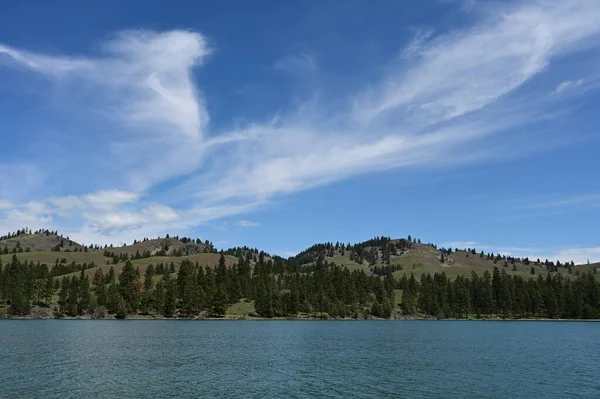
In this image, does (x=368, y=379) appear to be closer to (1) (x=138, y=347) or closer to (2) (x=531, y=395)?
(2) (x=531, y=395)

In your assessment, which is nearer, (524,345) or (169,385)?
(169,385)

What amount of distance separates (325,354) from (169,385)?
3933cm

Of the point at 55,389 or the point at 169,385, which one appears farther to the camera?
the point at 169,385

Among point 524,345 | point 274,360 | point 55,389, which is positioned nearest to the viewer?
point 55,389

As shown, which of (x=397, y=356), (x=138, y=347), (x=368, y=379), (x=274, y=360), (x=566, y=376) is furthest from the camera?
(x=138, y=347)

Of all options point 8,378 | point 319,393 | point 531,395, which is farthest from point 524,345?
point 8,378

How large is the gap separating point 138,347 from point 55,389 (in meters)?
46.1

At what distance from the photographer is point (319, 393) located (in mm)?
51250

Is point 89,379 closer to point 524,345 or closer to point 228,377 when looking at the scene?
point 228,377

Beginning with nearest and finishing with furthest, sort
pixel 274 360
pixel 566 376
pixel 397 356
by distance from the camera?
pixel 566 376 < pixel 274 360 < pixel 397 356

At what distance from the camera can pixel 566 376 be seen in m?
65.2

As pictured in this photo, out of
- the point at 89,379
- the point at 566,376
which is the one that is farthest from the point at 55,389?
the point at 566,376

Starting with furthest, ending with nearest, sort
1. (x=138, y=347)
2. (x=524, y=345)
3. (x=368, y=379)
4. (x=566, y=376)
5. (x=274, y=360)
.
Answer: (x=524, y=345), (x=138, y=347), (x=274, y=360), (x=566, y=376), (x=368, y=379)

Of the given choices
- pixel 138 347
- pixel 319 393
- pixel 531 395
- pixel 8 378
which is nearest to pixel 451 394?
pixel 531 395
